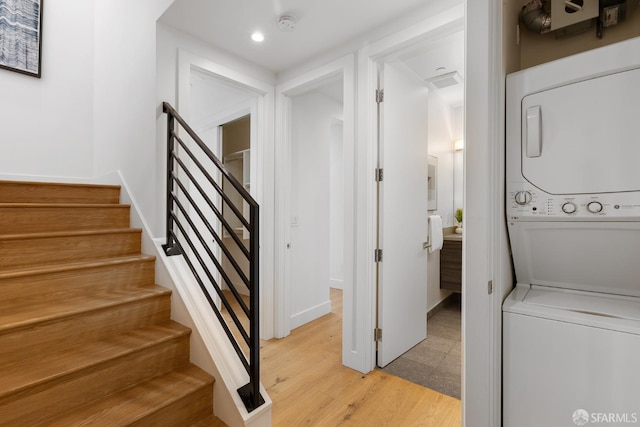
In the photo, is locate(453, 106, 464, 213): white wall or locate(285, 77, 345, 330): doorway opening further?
locate(453, 106, 464, 213): white wall

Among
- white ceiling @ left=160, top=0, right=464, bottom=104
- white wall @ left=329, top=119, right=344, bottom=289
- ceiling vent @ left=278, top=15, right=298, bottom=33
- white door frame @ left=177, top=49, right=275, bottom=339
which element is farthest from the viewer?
white wall @ left=329, top=119, right=344, bottom=289

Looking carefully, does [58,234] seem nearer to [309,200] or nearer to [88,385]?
[88,385]

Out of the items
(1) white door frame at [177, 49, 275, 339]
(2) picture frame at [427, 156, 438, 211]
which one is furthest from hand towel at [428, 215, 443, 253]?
(1) white door frame at [177, 49, 275, 339]

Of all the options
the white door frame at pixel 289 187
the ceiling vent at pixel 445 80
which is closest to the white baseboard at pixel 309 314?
the white door frame at pixel 289 187

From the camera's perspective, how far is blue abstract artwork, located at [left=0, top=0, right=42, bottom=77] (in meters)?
2.40

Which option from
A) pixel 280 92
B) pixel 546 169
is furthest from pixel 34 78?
pixel 546 169

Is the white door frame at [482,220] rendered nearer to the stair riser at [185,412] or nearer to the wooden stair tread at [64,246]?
the stair riser at [185,412]

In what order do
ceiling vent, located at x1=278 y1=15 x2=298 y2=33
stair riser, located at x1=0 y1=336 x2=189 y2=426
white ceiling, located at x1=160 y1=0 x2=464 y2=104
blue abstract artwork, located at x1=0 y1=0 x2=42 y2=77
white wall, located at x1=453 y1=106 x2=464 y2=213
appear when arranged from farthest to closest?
white wall, located at x1=453 y1=106 x2=464 y2=213
blue abstract artwork, located at x1=0 y1=0 x2=42 y2=77
ceiling vent, located at x1=278 y1=15 x2=298 y2=33
white ceiling, located at x1=160 y1=0 x2=464 y2=104
stair riser, located at x1=0 y1=336 x2=189 y2=426

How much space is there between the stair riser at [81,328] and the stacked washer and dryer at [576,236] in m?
1.74

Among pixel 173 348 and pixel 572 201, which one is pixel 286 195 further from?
pixel 572 201

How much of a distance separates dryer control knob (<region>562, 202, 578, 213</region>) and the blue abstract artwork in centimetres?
379

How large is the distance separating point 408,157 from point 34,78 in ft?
10.5

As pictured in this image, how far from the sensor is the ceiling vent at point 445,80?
2869 millimetres

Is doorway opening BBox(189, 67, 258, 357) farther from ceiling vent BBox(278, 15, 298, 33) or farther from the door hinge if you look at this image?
the door hinge
